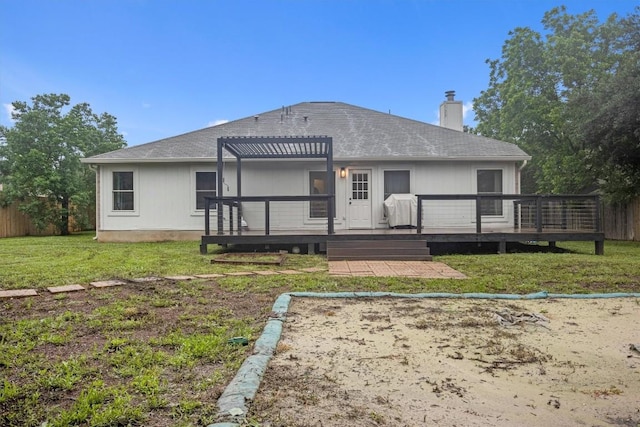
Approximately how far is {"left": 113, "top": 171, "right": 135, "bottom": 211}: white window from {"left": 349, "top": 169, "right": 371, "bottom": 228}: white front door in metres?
6.64

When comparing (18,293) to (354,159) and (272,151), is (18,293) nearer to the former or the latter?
(272,151)

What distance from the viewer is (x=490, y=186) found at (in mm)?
11914

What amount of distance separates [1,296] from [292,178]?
8.28 metres

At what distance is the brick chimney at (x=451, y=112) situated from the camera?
15.2 meters

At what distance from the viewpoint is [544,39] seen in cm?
1816

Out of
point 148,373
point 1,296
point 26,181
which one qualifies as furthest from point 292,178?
point 26,181

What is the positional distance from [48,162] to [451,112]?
1686cm

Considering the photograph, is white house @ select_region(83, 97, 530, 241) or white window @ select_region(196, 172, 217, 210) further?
white window @ select_region(196, 172, 217, 210)

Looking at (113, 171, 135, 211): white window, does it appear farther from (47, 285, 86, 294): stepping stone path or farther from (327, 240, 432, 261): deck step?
(47, 285, 86, 294): stepping stone path

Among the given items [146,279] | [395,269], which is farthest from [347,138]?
[146,279]

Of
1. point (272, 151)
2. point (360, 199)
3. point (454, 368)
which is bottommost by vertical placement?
point (454, 368)

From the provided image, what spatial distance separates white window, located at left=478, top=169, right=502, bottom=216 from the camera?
11.8 m

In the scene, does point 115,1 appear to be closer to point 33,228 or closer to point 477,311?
point 33,228

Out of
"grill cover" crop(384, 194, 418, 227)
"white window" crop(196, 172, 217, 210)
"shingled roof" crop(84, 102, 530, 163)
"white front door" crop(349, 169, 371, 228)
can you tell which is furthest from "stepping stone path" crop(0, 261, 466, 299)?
"white window" crop(196, 172, 217, 210)
